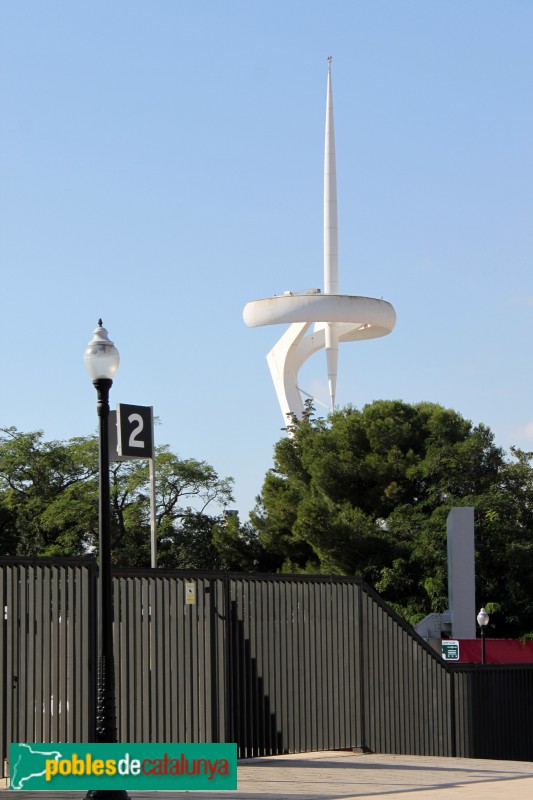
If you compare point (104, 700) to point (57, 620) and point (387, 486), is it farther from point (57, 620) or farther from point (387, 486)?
point (387, 486)

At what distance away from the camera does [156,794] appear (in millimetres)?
12719

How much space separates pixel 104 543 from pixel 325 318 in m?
50.8

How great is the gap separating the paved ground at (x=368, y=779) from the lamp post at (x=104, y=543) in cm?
114

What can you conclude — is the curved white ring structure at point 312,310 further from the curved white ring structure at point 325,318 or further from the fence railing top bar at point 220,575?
the fence railing top bar at point 220,575

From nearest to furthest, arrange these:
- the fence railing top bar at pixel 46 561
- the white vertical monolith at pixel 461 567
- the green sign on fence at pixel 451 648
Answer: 1. the fence railing top bar at pixel 46 561
2. the green sign on fence at pixel 451 648
3. the white vertical monolith at pixel 461 567

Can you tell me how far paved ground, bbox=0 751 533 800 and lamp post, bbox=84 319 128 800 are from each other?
1.14m

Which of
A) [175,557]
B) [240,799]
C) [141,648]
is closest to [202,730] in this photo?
[141,648]

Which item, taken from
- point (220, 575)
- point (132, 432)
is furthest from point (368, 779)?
point (132, 432)

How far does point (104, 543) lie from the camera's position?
11734 mm

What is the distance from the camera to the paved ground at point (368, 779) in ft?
41.5

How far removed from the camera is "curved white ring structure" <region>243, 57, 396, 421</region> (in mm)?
62125

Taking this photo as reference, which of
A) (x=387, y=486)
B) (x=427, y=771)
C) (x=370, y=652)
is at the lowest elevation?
(x=427, y=771)

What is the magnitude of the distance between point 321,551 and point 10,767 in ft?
124

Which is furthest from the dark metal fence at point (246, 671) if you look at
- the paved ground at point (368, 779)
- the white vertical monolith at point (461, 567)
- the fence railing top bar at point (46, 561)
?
the white vertical monolith at point (461, 567)
